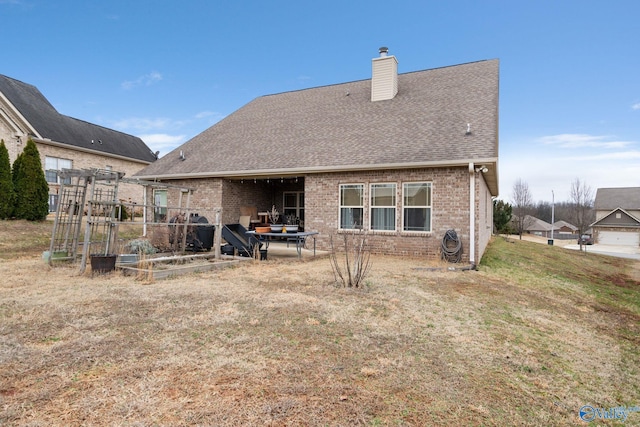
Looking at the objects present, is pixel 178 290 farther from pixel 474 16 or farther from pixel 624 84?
pixel 624 84

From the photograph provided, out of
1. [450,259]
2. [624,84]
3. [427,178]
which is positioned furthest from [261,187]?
[624,84]

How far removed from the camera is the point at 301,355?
3482mm

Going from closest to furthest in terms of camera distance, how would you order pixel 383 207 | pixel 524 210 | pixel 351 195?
pixel 383 207, pixel 351 195, pixel 524 210

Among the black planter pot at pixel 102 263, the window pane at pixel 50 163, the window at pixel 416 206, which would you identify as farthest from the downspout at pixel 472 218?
the window pane at pixel 50 163

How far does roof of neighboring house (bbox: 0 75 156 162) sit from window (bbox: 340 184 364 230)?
1679cm

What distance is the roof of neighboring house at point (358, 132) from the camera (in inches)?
416

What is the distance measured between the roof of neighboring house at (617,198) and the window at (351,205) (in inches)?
1914

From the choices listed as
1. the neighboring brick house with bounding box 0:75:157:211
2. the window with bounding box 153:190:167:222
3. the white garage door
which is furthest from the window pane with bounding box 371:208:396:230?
the white garage door

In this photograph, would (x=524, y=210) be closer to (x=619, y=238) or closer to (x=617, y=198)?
(x=619, y=238)

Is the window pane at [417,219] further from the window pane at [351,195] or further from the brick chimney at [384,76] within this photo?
the brick chimney at [384,76]

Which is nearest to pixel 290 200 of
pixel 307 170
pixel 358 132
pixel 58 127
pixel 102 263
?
pixel 307 170

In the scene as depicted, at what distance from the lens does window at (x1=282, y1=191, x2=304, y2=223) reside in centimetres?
1669

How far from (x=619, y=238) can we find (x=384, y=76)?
45.0 m

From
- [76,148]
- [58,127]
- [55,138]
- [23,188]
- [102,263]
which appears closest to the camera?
[102,263]
